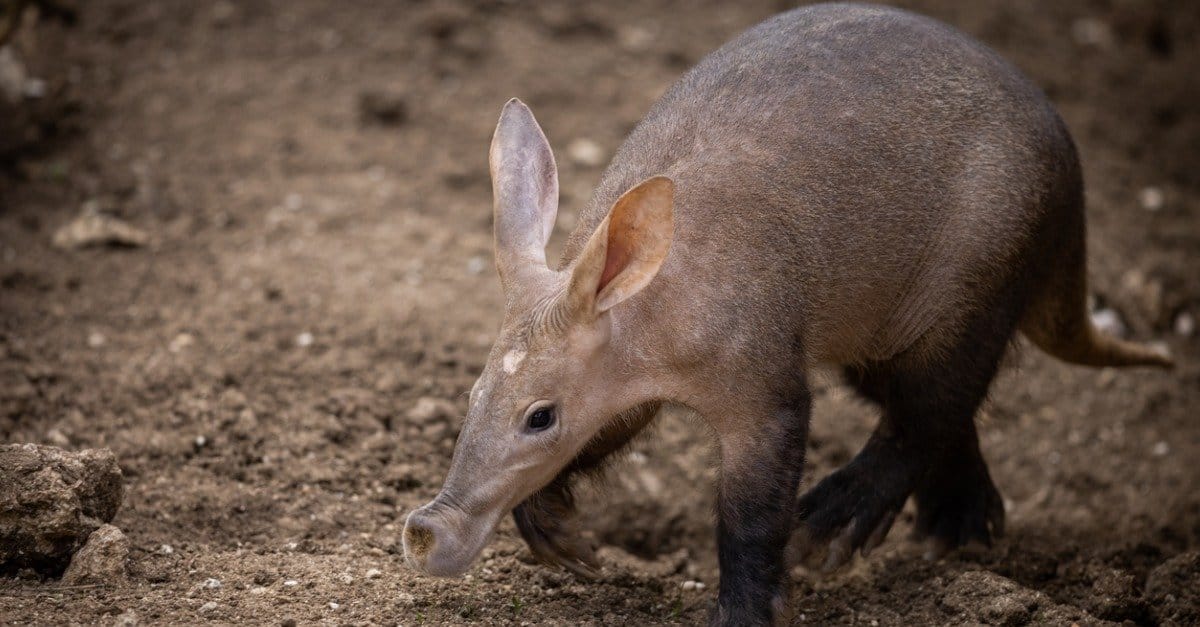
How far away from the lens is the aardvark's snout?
361 centimetres

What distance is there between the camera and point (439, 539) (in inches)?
142

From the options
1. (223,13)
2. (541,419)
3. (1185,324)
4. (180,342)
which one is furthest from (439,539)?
(223,13)

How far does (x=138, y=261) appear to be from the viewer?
646cm

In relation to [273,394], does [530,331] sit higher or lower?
higher

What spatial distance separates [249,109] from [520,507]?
4.35 m

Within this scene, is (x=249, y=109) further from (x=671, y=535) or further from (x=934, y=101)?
(x=934, y=101)

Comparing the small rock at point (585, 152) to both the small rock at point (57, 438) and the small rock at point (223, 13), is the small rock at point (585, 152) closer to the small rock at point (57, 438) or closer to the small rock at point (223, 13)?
the small rock at point (223, 13)

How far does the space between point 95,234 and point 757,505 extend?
4.10m

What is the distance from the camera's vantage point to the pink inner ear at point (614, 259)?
3.68 meters

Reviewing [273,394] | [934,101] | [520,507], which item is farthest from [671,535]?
[934,101]

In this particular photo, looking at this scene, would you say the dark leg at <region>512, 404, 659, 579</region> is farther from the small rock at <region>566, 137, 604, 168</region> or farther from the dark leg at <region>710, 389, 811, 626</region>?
the small rock at <region>566, 137, 604, 168</region>

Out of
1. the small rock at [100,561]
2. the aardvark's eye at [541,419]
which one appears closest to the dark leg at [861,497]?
the aardvark's eye at [541,419]

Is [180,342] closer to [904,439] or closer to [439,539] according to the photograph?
[439,539]

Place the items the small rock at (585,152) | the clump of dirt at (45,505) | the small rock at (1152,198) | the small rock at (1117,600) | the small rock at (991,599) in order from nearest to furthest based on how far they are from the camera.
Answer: the clump of dirt at (45,505)
the small rock at (991,599)
the small rock at (1117,600)
the small rock at (585,152)
the small rock at (1152,198)
